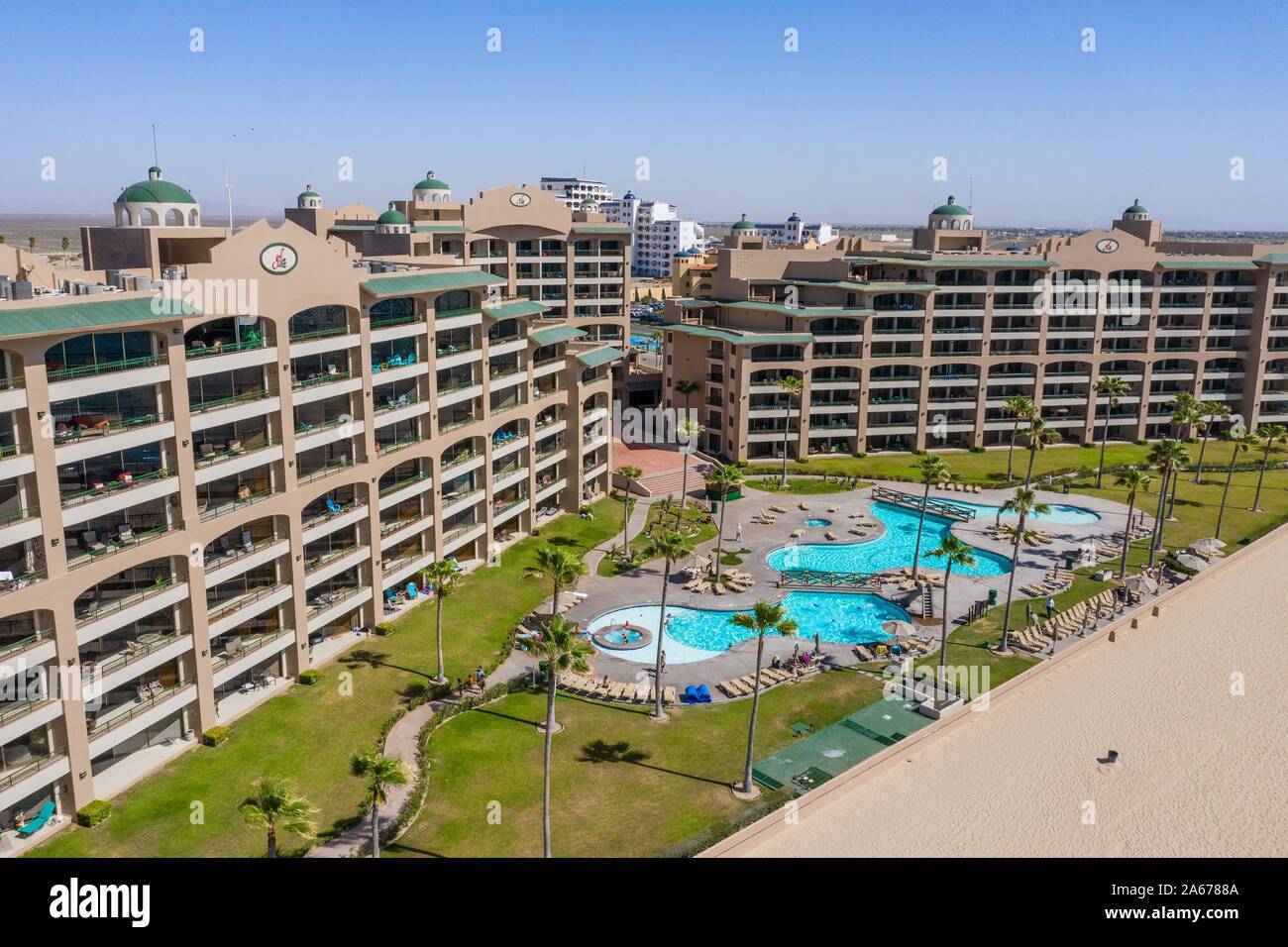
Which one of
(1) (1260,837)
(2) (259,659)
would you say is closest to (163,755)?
(2) (259,659)

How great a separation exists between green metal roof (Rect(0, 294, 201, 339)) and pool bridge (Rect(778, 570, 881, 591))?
44.0 metres

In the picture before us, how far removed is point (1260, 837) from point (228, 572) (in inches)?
1918

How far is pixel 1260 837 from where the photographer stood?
40.4m

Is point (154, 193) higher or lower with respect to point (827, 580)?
higher

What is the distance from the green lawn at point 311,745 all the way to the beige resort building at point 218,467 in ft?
5.59

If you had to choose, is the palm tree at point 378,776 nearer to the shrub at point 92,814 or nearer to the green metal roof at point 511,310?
the shrub at point 92,814

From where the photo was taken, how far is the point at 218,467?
153 ft

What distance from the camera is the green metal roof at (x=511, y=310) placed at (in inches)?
2715

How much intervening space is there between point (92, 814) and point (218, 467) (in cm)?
1635

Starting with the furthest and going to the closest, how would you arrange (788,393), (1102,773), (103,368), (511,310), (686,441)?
1. (686,441)
2. (788,393)
3. (511,310)
4. (1102,773)
5. (103,368)

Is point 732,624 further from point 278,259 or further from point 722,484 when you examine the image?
point 278,259

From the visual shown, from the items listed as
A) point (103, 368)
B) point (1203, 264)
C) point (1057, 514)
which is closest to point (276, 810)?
point (103, 368)

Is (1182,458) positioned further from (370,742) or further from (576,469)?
(370,742)

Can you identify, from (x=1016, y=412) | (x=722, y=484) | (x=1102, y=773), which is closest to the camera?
(x=1102, y=773)
